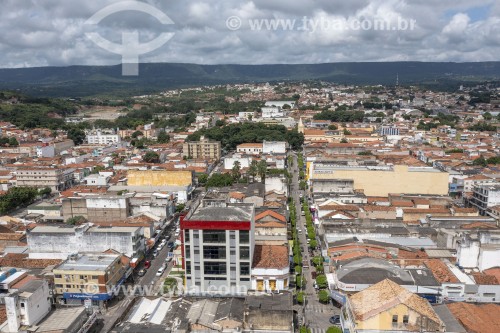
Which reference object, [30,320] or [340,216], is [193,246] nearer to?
[30,320]

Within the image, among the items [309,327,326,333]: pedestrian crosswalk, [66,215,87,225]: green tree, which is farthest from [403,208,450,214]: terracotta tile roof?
[66,215,87,225]: green tree

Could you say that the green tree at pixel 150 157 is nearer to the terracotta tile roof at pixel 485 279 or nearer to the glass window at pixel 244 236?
the glass window at pixel 244 236

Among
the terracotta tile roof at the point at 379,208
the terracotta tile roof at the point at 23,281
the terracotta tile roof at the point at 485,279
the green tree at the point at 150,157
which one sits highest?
the green tree at the point at 150,157

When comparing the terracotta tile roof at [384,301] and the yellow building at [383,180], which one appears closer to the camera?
the terracotta tile roof at [384,301]

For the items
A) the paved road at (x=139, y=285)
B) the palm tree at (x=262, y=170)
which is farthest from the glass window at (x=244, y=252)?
the palm tree at (x=262, y=170)

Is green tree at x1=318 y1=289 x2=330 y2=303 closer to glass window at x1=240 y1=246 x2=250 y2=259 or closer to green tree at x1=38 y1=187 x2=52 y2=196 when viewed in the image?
glass window at x1=240 y1=246 x2=250 y2=259

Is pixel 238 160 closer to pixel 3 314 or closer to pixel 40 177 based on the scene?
pixel 40 177

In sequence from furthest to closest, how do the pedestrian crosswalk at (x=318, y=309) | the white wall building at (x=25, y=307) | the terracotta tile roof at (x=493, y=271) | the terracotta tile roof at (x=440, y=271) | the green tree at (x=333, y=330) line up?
the terracotta tile roof at (x=493, y=271) → the pedestrian crosswalk at (x=318, y=309) → the terracotta tile roof at (x=440, y=271) → the green tree at (x=333, y=330) → the white wall building at (x=25, y=307)
